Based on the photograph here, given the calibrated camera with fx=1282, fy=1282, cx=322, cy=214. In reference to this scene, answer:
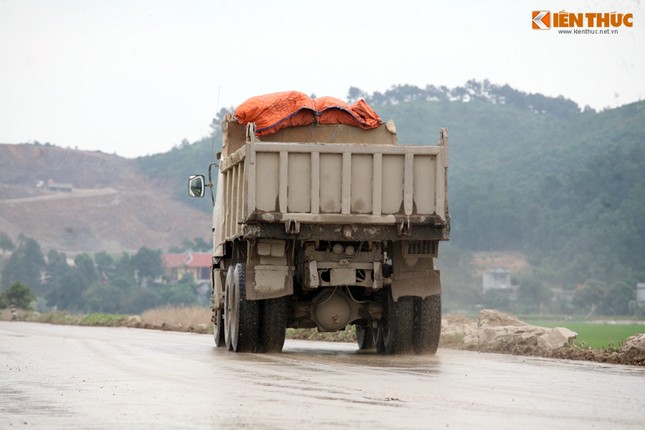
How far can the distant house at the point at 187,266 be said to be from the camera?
140m

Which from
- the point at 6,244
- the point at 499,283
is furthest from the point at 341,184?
the point at 6,244

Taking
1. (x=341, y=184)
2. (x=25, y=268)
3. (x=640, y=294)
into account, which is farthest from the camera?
(x=25, y=268)

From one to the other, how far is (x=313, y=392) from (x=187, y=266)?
137721 mm

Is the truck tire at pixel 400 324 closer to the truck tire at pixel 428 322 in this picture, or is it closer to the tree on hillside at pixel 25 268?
the truck tire at pixel 428 322

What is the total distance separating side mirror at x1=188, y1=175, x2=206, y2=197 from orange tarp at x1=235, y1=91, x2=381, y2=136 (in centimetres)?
280

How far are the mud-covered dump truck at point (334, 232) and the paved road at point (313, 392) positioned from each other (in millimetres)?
843

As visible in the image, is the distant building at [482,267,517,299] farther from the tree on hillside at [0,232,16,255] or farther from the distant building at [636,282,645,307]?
the tree on hillside at [0,232,16,255]

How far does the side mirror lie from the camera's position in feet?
72.3

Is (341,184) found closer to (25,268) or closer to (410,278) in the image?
(410,278)

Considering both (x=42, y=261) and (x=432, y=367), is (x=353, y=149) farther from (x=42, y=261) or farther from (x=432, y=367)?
(x=42, y=261)

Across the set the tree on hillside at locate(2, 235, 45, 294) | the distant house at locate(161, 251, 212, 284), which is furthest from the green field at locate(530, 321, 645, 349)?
the tree on hillside at locate(2, 235, 45, 294)

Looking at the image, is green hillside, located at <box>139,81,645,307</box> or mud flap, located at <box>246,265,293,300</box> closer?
mud flap, located at <box>246,265,293,300</box>

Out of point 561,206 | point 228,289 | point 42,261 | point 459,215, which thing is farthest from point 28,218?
point 228,289

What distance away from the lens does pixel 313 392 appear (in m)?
11.4
